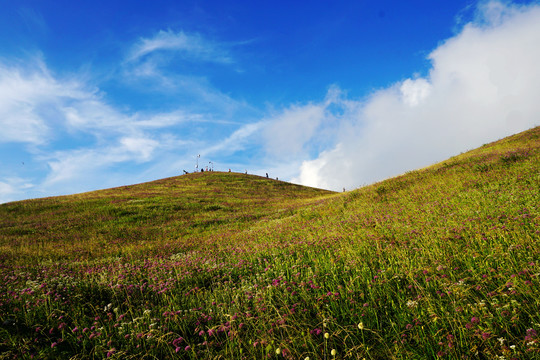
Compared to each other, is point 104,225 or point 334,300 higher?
point 104,225

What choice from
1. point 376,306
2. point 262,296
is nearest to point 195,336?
point 262,296

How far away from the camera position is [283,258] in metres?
7.52

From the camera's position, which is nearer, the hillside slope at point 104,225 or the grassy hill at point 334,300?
the grassy hill at point 334,300

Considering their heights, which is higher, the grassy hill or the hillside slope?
the hillside slope

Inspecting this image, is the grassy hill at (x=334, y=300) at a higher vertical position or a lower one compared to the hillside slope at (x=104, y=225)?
lower

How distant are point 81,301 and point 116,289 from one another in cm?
73

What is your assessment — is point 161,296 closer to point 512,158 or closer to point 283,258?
point 283,258

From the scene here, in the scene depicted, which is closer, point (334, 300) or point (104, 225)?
point (334, 300)

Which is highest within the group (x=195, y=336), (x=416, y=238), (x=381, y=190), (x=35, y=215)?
(x=35, y=215)

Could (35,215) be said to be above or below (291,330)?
above

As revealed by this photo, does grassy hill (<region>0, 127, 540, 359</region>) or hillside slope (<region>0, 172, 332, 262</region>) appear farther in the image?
hillside slope (<region>0, 172, 332, 262</region>)

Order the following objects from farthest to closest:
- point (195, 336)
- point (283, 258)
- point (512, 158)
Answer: point (512, 158) < point (283, 258) < point (195, 336)

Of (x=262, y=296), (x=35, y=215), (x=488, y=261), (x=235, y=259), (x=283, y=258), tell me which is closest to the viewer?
(x=488, y=261)

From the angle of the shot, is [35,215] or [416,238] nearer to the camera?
[416,238]
